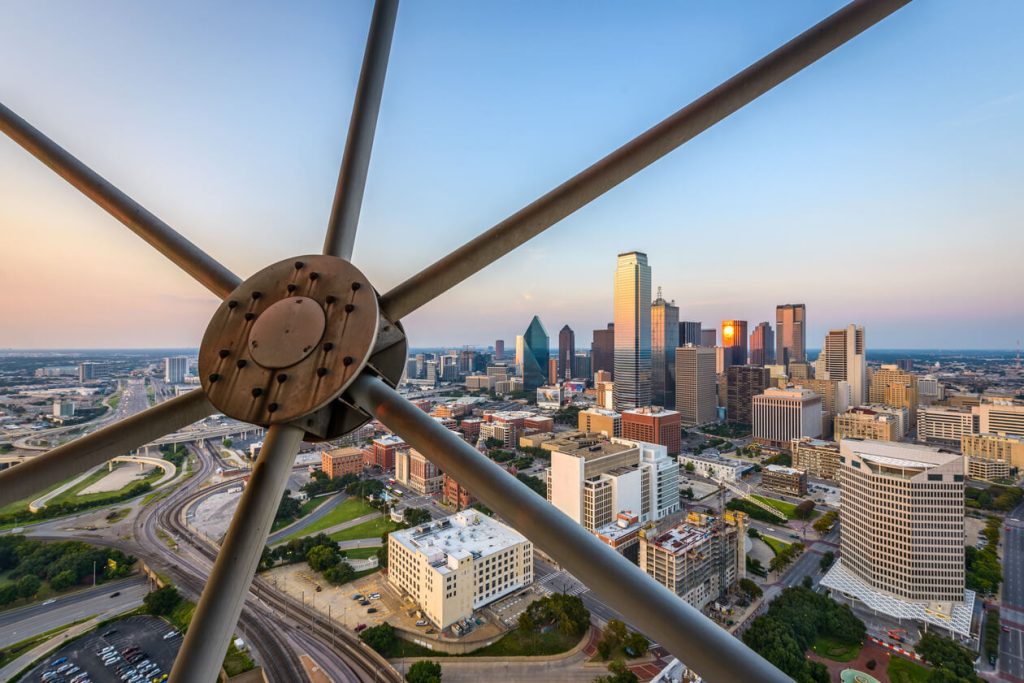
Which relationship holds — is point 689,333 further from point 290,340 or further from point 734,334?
point 290,340

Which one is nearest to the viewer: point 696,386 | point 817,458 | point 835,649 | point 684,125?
point 684,125

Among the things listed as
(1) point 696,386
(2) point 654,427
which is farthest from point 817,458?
(1) point 696,386

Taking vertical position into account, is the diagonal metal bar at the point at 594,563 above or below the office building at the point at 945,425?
above

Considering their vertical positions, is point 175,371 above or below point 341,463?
above

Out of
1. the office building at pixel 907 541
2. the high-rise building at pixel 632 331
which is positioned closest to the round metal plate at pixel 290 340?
the office building at pixel 907 541

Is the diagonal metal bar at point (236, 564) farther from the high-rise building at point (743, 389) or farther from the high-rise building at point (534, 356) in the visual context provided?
the high-rise building at point (534, 356)

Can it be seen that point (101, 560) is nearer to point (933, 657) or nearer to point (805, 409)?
point (933, 657)
